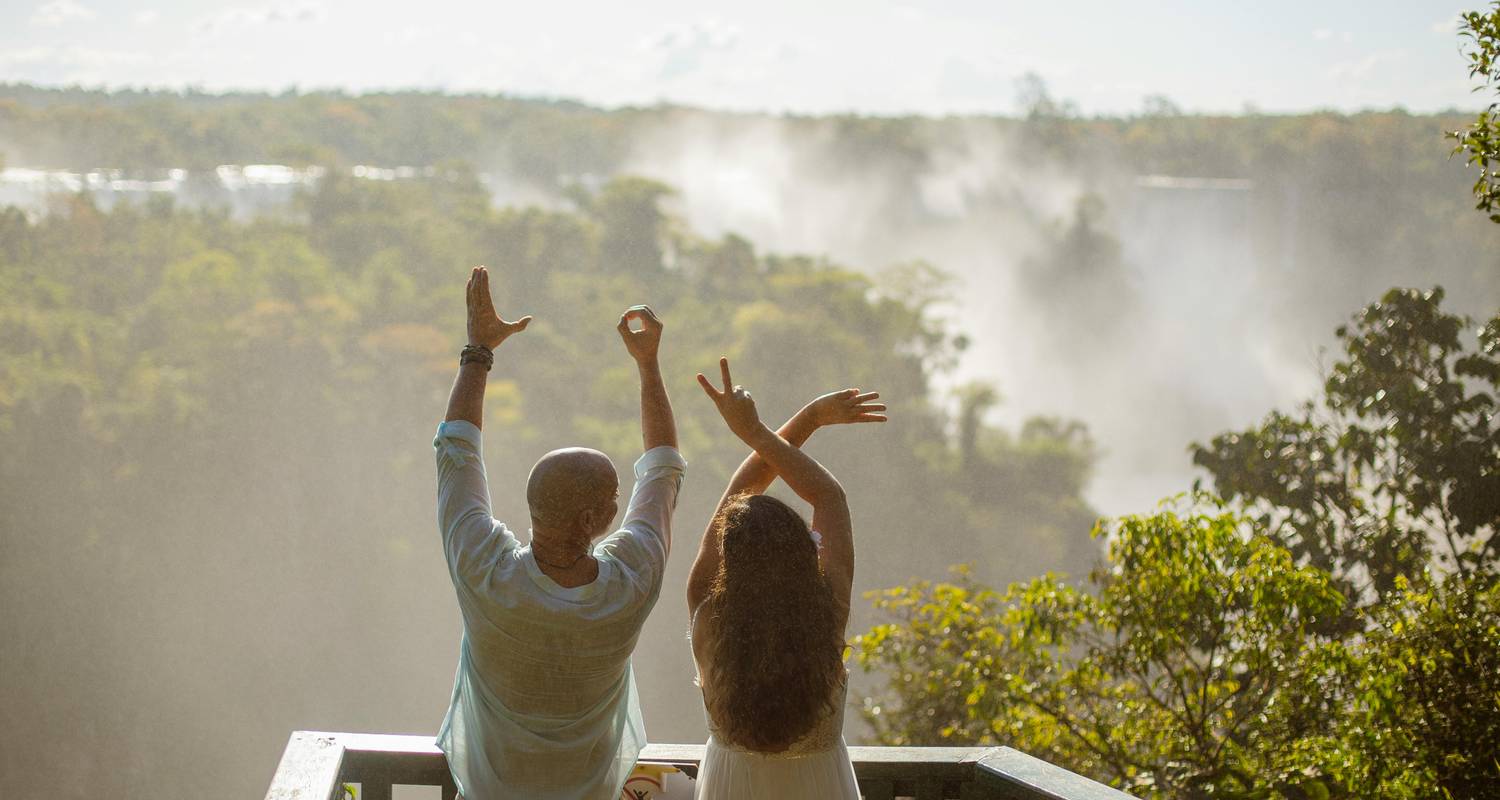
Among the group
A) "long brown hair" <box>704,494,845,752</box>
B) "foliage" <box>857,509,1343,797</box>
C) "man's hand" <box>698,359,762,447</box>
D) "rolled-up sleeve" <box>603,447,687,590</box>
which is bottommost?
"foliage" <box>857,509,1343,797</box>

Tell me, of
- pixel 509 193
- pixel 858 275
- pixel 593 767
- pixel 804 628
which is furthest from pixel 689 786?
pixel 509 193

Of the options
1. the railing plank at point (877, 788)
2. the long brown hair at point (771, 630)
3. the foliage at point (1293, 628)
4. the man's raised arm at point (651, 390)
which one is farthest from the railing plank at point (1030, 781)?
the foliage at point (1293, 628)

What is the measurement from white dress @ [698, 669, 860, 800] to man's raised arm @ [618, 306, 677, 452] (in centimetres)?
35

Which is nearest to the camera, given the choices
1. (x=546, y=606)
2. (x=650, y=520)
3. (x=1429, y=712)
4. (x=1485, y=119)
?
(x=546, y=606)

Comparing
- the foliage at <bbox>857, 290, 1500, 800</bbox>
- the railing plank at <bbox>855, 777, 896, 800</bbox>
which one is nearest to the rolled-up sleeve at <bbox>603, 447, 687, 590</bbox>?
the railing plank at <bbox>855, 777, 896, 800</bbox>

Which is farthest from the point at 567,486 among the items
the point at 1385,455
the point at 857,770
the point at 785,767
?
the point at 1385,455

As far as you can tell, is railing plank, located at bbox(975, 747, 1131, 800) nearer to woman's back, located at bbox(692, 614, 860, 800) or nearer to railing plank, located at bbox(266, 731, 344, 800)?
woman's back, located at bbox(692, 614, 860, 800)

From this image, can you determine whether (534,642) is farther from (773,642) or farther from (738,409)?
(738,409)

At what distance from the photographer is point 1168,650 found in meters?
3.32

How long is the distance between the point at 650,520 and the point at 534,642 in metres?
0.20

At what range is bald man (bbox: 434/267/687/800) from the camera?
1317 millimetres

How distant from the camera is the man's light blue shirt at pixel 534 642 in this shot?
4.33 ft

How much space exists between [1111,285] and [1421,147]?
19.7ft

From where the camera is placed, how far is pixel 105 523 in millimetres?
17422
